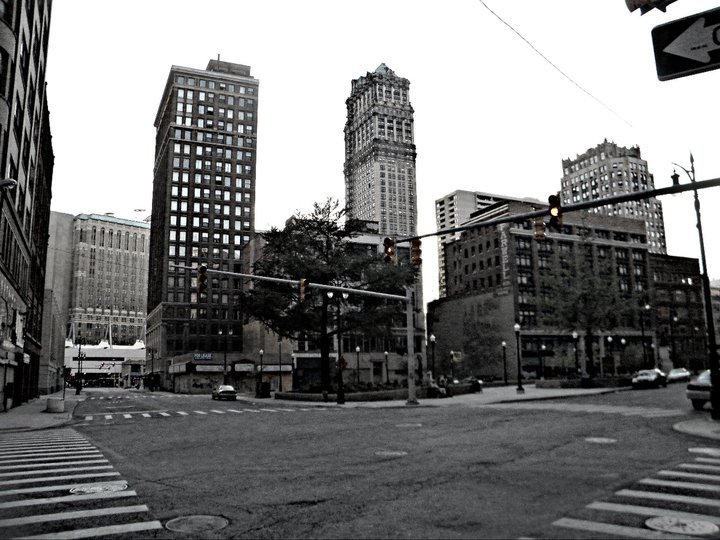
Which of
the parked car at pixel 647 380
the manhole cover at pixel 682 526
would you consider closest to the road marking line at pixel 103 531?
the manhole cover at pixel 682 526


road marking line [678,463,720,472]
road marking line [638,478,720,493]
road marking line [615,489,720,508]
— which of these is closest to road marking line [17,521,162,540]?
road marking line [615,489,720,508]

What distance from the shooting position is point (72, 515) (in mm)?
7035

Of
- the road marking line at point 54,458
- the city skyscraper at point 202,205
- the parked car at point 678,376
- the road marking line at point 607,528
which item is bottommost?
the parked car at point 678,376

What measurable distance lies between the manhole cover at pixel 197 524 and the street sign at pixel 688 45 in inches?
254

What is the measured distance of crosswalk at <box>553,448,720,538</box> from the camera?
6.16 metres

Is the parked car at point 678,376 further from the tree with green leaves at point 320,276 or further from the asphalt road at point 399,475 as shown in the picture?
the asphalt road at point 399,475

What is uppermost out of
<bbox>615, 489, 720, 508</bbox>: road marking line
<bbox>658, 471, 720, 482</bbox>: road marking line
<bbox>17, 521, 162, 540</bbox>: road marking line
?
<bbox>17, 521, 162, 540</bbox>: road marking line

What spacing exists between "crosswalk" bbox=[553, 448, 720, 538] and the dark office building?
17.9m

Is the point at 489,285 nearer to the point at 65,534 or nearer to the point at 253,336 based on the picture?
the point at 253,336

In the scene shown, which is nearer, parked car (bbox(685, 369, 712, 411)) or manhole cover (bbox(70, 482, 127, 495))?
manhole cover (bbox(70, 482, 127, 495))

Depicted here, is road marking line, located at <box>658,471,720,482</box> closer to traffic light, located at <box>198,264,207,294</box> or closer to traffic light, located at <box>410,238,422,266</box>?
traffic light, located at <box>410,238,422,266</box>

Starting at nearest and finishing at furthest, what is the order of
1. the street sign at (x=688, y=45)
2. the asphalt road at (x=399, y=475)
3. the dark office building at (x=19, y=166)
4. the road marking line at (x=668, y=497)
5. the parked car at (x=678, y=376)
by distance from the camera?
the street sign at (x=688, y=45) < the asphalt road at (x=399, y=475) < the road marking line at (x=668, y=497) < the dark office building at (x=19, y=166) < the parked car at (x=678, y=376)

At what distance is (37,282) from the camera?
51188mm

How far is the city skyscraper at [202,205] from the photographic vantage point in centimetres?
11781
